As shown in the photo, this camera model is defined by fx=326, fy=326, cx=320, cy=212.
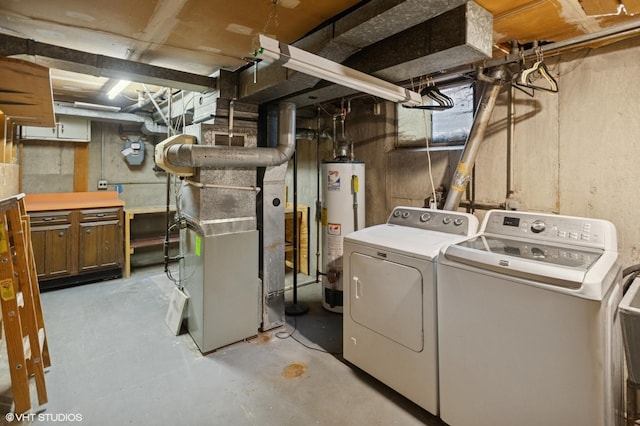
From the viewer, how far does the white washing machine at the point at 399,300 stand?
76.6 inches

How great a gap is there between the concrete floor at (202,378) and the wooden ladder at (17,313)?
0.64 feet

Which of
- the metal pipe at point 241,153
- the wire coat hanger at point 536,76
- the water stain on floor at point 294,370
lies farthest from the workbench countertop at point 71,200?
the wire coat hanger at point 536,76

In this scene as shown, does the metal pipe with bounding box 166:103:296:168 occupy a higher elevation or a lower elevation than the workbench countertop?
higher

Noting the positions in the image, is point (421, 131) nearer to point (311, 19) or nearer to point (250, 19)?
point (311, 19)

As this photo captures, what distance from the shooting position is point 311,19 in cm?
188

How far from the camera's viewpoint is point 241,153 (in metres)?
2.64

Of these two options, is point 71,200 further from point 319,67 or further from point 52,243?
point 319,67

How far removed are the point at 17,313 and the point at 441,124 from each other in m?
3.36

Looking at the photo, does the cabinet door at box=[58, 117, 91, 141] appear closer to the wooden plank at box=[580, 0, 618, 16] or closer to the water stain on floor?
the water stain on floor

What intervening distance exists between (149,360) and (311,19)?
8.88 ft

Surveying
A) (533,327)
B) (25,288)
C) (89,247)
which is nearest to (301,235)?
(89,247)

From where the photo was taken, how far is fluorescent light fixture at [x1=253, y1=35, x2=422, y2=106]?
1395 mm

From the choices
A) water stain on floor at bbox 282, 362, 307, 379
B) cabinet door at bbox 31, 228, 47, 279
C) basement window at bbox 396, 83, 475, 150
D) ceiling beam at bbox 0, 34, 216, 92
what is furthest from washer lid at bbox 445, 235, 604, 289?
cabinet door at bbox 31, 228, 47, 279

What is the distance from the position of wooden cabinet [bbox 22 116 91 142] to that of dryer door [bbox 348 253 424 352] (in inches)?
169
